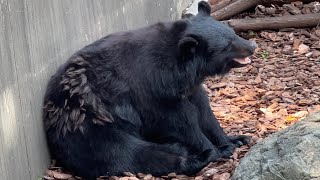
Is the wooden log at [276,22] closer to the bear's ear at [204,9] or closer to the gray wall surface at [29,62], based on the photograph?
the gray wall surface at [29,62]

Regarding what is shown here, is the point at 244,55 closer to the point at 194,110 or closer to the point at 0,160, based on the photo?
the point at 194,110

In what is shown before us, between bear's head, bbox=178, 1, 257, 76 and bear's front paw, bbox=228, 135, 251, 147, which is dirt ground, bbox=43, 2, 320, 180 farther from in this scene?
bear's head, bbox=178, 1, 257, 76

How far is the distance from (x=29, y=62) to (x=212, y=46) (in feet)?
5.15

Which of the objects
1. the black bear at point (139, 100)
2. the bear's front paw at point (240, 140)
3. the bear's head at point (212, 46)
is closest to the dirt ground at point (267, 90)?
the bear's front paw at point (240, 140)

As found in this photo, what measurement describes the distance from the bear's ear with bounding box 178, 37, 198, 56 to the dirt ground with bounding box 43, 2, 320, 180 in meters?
0.98

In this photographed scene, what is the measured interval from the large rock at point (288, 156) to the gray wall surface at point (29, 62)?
162cm

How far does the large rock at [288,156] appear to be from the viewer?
3949mm

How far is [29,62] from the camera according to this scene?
5.01m

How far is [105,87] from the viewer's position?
5441 mm

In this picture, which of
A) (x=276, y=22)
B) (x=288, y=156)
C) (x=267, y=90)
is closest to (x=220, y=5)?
(x=276, y=22)

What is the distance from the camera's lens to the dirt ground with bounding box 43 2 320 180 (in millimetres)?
5860

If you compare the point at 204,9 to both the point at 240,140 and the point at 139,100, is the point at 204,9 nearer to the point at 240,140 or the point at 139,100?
the point at 139,100

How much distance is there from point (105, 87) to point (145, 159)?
69 centimetres

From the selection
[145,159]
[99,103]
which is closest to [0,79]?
[99,103]
